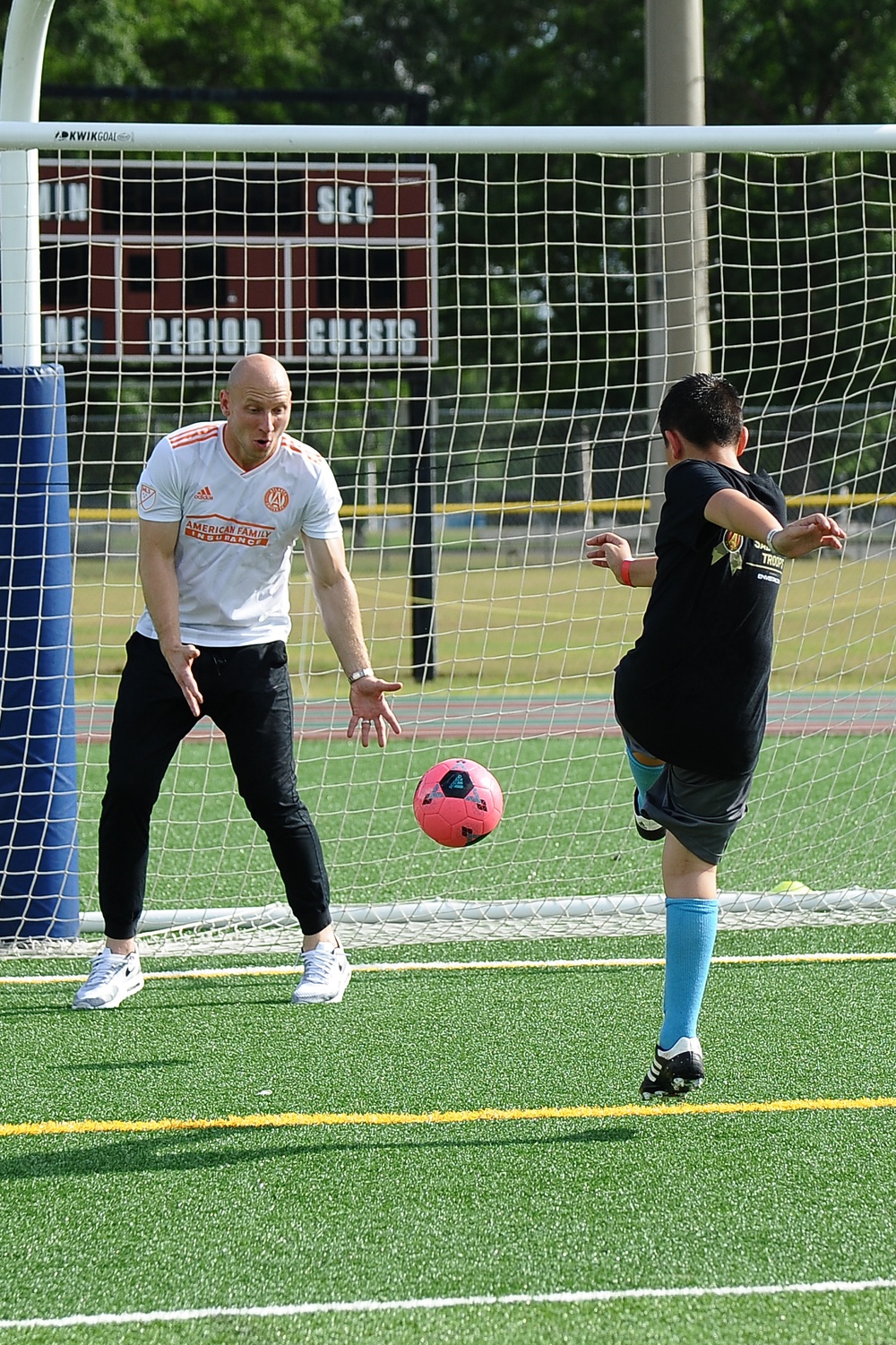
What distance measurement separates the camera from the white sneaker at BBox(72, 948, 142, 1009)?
468cm

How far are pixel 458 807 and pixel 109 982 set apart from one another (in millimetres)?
1264

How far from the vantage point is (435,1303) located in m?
2.71

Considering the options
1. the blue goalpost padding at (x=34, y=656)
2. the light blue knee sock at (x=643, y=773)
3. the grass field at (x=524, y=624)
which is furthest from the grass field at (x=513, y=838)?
the grass field at (x=524, y=624)

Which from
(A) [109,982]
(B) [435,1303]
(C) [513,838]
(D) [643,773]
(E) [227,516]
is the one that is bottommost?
(C) [513,838]

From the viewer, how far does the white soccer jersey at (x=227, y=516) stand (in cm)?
445

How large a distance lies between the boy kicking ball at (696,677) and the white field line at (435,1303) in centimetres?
84

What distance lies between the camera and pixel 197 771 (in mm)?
9297

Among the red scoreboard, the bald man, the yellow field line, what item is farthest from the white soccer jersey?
the red scoreboard

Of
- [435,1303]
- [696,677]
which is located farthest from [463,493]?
[435,1303]

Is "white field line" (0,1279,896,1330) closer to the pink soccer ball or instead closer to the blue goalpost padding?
the pink soccer ball

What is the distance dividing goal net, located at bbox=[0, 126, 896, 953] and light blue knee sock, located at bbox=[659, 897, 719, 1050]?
2.07 metres

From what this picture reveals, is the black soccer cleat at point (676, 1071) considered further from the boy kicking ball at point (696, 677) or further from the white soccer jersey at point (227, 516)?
the white soccer jersey at point (227, 516)

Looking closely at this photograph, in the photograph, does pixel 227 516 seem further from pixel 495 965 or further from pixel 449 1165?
pixel 449 1165

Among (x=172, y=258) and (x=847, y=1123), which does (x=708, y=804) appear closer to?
(x=847, y=1123)
